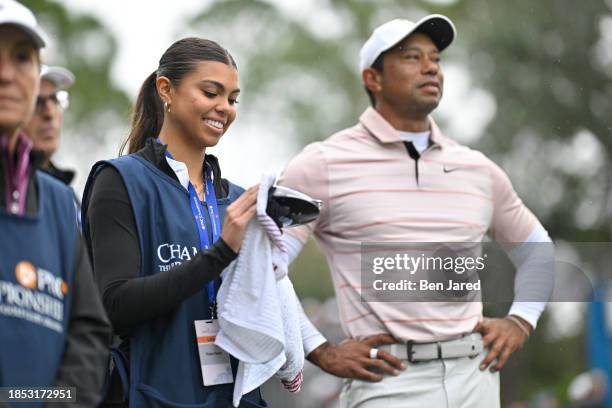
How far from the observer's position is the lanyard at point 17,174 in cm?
352

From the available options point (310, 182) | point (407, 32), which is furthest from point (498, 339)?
point (407, 32)

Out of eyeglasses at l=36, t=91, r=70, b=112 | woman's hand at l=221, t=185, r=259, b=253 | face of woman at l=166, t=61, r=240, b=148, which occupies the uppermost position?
eyeglasses at l=36, t=91, r=70, b=112

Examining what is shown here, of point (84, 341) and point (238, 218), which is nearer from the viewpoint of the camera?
point (84, 341)

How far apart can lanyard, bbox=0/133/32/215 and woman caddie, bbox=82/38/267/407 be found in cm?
93

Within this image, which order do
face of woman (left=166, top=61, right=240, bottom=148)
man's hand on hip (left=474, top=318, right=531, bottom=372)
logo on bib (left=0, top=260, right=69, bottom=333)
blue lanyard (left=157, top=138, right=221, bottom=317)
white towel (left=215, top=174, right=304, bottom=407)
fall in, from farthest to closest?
man's hand on hip (left=474, top=318, right=531, bottom=372) → face of woman (left=166, top=61, right=240, bottom=148) → blue lanyard (left=157, top=138, right=221, bottom=317) → white towel (left=215, top=174, right=304, bottom=407) → logo on bib (left=0, top=260, right=69, bottom=333)

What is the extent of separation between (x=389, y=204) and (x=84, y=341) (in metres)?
2.36

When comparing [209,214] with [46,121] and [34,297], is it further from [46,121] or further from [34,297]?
[34,297]

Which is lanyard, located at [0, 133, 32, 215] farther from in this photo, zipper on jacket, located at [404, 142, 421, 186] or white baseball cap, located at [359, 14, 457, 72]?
white baseball cap, located at [359, 14, 457, 72]

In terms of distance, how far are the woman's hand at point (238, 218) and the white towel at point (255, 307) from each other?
0.10 feet

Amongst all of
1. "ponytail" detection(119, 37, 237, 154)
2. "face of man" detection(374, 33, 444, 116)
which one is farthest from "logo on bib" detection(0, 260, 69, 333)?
"face of man" detection(374, 33, 444, 116)

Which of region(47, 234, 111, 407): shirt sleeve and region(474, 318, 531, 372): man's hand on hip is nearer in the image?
region(47, 234, 111, 407): shirt sleeve

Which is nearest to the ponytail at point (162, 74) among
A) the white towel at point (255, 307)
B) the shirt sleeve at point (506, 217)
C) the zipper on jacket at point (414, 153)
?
the white towel at point (255, 307)

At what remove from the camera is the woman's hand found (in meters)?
4.45

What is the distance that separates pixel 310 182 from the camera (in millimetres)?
5891
